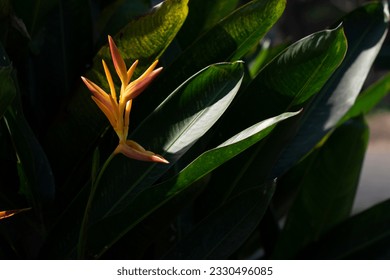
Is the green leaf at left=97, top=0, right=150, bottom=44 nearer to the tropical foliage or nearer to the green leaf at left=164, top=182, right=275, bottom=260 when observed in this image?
the tropical foliage

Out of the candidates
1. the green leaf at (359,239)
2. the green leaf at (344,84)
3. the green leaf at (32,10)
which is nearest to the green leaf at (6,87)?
the green leaf at (32,10)

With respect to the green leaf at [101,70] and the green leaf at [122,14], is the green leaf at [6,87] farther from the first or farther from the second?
the green leaf at [122,14]

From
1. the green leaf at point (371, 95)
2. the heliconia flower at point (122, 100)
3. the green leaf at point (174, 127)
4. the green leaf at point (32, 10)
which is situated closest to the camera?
the heliconia flower at point (122, 100)

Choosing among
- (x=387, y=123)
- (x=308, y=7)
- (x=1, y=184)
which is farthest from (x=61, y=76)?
(x=308, y=7)

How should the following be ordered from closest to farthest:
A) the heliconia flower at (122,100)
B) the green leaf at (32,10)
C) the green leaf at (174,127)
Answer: the heliconia flower at (122,100) < the green leaf at (174,127) < the green leaf at (32,10)

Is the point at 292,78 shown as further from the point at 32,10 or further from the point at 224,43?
the point at 32,10

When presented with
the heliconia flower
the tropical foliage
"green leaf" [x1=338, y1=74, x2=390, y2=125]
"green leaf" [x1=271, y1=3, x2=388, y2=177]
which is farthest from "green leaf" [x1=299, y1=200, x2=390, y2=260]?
the heliconia flower
